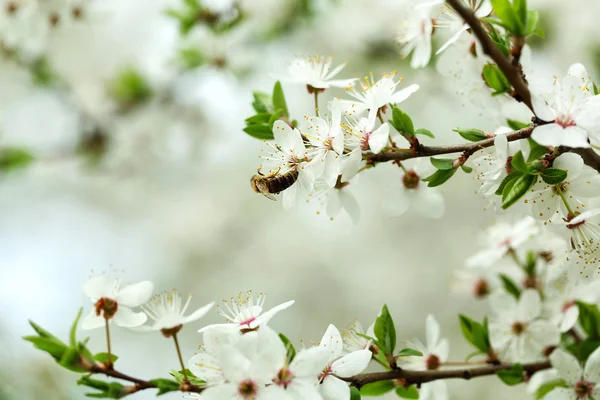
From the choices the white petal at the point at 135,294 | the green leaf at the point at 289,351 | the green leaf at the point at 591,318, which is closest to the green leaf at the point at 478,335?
the green leaf at the point at 591,318

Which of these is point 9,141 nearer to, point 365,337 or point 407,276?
point 407,276

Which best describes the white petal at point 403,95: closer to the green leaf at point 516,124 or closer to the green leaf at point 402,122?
the green leaf at point 402,122

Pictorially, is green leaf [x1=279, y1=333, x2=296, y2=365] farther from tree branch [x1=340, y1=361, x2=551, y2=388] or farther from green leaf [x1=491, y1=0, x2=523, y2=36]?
green leaf [x1=491, y1=0, x2=523, y2=36]

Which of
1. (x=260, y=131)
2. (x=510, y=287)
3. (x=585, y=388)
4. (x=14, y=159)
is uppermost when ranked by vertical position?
(x=14, y=159)

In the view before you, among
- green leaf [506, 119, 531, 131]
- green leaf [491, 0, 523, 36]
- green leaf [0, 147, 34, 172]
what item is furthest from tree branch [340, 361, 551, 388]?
green leaf [0, 147, 34, 172]

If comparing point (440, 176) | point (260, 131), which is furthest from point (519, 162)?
point (260, 131)

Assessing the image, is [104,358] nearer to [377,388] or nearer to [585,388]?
[377,388]
